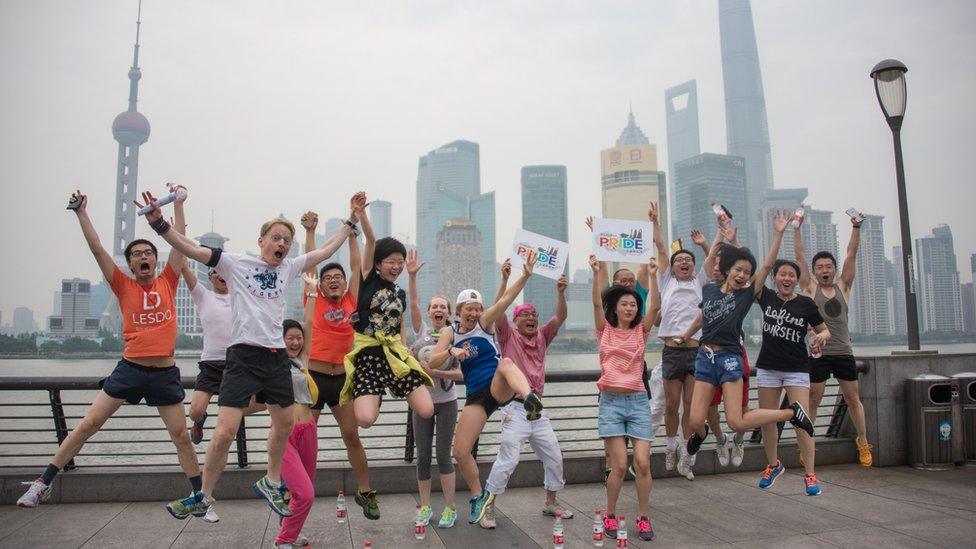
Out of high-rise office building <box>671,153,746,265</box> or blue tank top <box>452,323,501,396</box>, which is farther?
high-rise office building <box>671,153,746,265</box>

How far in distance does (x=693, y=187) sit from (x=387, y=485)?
529 feet

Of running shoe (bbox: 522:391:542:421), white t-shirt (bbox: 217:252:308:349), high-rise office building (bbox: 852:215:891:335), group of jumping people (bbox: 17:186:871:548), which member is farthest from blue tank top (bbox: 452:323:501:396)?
high-rise office building (bbox: 852:215:891:335)

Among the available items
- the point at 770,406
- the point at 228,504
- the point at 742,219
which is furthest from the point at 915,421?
the point at 742,219

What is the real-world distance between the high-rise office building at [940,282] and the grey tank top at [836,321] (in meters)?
12.4

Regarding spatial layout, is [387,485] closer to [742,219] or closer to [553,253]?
[553,253]

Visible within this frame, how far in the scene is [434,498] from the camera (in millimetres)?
6562

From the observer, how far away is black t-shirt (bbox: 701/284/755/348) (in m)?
6.15

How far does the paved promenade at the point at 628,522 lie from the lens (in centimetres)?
510

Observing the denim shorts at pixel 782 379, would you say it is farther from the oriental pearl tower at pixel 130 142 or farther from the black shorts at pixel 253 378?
the oriental pearl tower at pixel 130 142

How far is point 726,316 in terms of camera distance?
6.18m

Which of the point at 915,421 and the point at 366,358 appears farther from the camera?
the point at 915,421

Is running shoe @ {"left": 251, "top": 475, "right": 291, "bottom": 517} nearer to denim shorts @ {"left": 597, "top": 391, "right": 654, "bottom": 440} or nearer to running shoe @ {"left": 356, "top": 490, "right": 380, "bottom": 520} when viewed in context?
running shoe @ {"left": 356, "top": 490, "right": 380, "bottom": 520}

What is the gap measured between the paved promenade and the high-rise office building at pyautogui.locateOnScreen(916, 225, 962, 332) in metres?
13.8

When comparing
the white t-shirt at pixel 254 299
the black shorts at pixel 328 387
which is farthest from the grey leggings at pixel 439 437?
the white t-shirt at pixel 254 299
